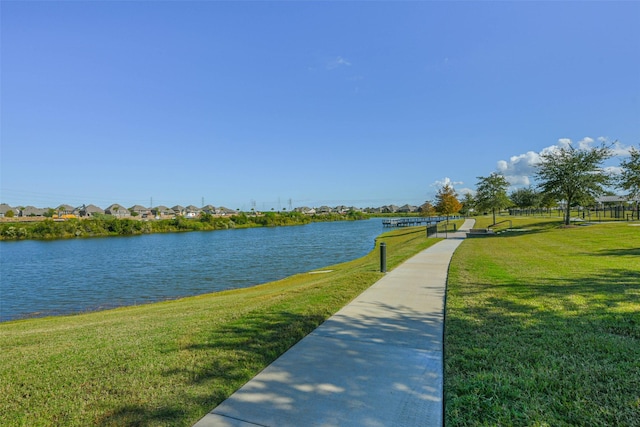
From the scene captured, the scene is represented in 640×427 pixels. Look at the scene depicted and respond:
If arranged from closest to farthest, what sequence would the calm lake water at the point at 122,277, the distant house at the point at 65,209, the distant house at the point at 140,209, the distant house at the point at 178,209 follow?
the calm lake water at the point at 122,277 < the distant house at the point at 65,209 < the distant house at the point at 140,209 < the distant house at the point at 178,209

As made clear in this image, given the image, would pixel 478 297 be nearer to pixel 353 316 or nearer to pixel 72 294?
pixel 353 316

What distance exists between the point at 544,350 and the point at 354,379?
2.47 m

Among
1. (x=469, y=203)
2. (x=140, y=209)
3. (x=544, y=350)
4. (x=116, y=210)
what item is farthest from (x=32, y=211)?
(x=544, y=350)

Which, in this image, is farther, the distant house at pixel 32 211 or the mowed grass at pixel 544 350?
the distant house at pixel 32 211

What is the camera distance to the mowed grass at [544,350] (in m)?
2.93

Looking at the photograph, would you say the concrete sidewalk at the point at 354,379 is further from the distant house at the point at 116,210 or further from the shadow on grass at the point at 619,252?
the distant house at the point at 116,210

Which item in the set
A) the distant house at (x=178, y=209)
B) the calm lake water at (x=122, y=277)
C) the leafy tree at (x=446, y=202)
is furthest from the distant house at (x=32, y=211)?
the leafy tree at (x=446, y=202)

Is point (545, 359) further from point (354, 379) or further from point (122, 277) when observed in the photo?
point (122, 277)

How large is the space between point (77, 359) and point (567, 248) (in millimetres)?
16881

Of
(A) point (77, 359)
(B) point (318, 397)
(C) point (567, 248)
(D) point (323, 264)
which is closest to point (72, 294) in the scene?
(D) point (323, 264)

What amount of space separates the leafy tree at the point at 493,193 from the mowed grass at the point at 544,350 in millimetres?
24252

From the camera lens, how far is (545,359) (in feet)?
12.7

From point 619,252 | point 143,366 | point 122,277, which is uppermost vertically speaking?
point 619,252

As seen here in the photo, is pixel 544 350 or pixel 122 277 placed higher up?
pixel 544 350
